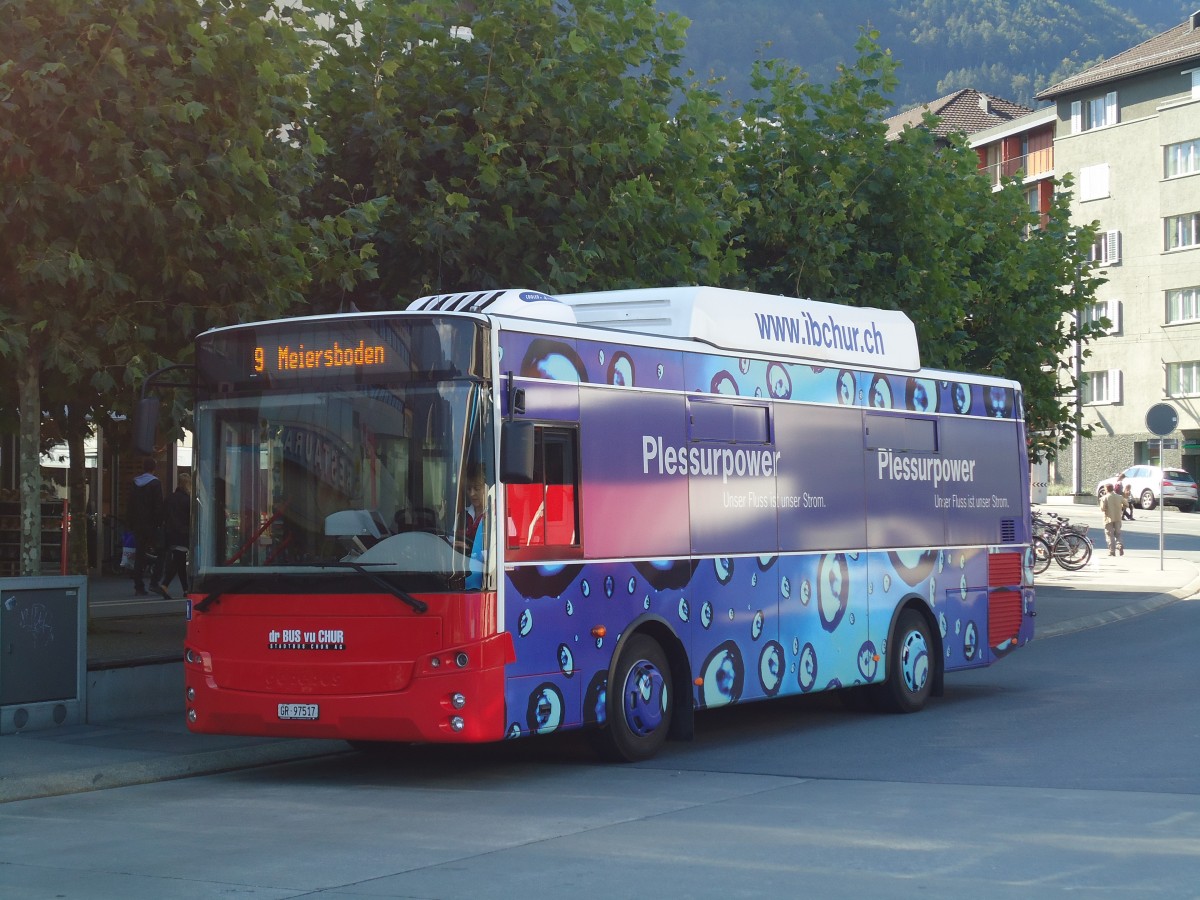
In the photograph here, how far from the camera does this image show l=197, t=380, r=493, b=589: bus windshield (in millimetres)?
10336

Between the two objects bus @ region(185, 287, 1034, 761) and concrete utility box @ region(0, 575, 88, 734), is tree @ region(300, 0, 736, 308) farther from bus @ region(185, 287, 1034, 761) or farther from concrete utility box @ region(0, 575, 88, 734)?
concrete utility box @ region(0, 575, 88, 734)

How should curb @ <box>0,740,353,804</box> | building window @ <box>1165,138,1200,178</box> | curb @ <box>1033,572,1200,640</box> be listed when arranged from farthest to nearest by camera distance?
building window @ <box>1165,138,1200,178</box> < curb @ <box>1033,572,1200,640</box> < curb @ <box>0,740,353,804</box>

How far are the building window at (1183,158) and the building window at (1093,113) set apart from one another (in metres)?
4.13

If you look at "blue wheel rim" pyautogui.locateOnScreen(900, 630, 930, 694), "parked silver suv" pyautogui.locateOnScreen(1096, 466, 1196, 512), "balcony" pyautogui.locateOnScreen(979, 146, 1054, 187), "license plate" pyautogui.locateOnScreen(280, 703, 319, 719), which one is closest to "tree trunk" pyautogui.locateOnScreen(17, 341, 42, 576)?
"license plate" pyautogui.locateOnScreen(280, 703, 319, 719)

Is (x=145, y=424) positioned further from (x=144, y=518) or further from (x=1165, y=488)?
(x=1165, y=488)

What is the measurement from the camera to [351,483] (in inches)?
414

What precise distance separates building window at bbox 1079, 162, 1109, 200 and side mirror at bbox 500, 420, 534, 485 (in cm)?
7210

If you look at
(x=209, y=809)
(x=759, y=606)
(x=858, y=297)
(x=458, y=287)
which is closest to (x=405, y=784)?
(x=209, y=809)

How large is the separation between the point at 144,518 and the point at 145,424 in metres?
14.3

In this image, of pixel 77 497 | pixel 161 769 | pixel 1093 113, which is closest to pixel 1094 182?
pixel 1093 113

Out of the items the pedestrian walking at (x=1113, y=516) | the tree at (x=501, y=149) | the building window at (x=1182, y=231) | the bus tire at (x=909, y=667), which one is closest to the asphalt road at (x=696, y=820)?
the bus tire at (x=909, y=667)

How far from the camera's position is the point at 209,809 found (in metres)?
10.0

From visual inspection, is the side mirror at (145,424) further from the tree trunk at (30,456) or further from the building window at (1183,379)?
the building window at (1183,379)

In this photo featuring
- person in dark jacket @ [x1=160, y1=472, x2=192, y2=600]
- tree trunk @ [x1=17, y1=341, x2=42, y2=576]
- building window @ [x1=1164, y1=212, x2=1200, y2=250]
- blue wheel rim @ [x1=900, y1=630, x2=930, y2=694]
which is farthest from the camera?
building window @ [x1=1164, y1=212, x2=1200, y2=250]
